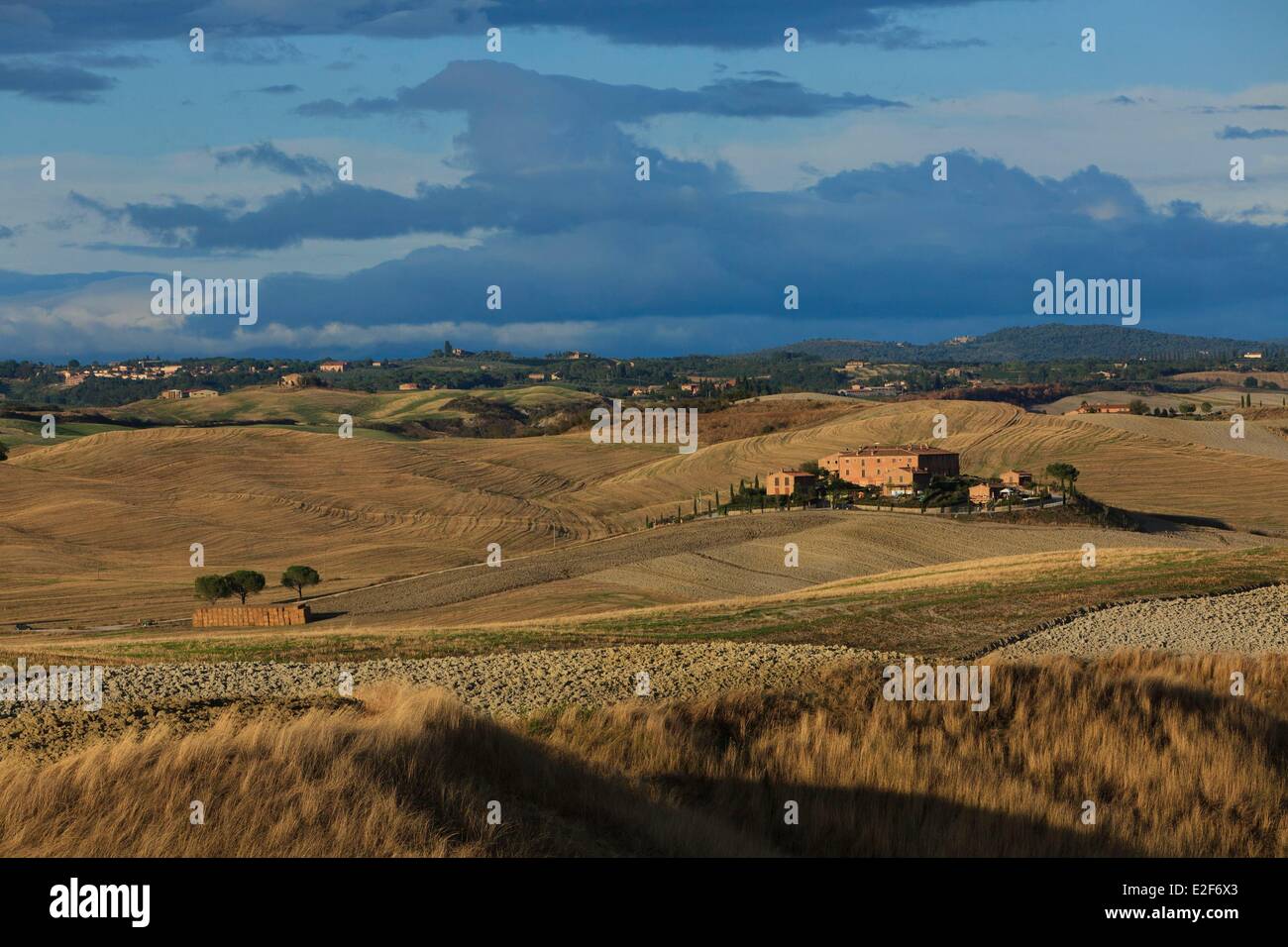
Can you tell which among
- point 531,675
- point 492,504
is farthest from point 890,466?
point 531,675

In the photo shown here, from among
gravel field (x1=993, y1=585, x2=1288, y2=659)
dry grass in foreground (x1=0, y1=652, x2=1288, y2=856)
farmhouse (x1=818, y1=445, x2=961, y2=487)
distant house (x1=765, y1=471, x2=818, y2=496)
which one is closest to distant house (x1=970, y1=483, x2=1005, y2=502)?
farmhouse (x1=818, y1=445, x2=961, y2=487)

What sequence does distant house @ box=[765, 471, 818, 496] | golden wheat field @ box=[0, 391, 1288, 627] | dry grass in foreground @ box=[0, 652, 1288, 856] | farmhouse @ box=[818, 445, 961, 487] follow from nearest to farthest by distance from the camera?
dry grass in foreground @ box=[0, 652, 1288, 856], golden wheat field @ box=[0, 391, 1288, 627], farmhouse @ box=[818, 445, 961, 487], distant house @ box=[765, 471, 818, 496]

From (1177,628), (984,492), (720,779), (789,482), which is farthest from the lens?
(789,482)

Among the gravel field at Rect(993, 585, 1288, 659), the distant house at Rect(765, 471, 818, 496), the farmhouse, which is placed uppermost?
the farmhouse

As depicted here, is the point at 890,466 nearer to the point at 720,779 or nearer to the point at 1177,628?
the point at 1177,628

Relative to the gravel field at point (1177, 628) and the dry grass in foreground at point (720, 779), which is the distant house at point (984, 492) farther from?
the dry grass in foreground at point (720, 779)

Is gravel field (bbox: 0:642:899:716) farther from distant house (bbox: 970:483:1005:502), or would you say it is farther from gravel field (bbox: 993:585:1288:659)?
distant house (bbox: 970:483:1005:502)
